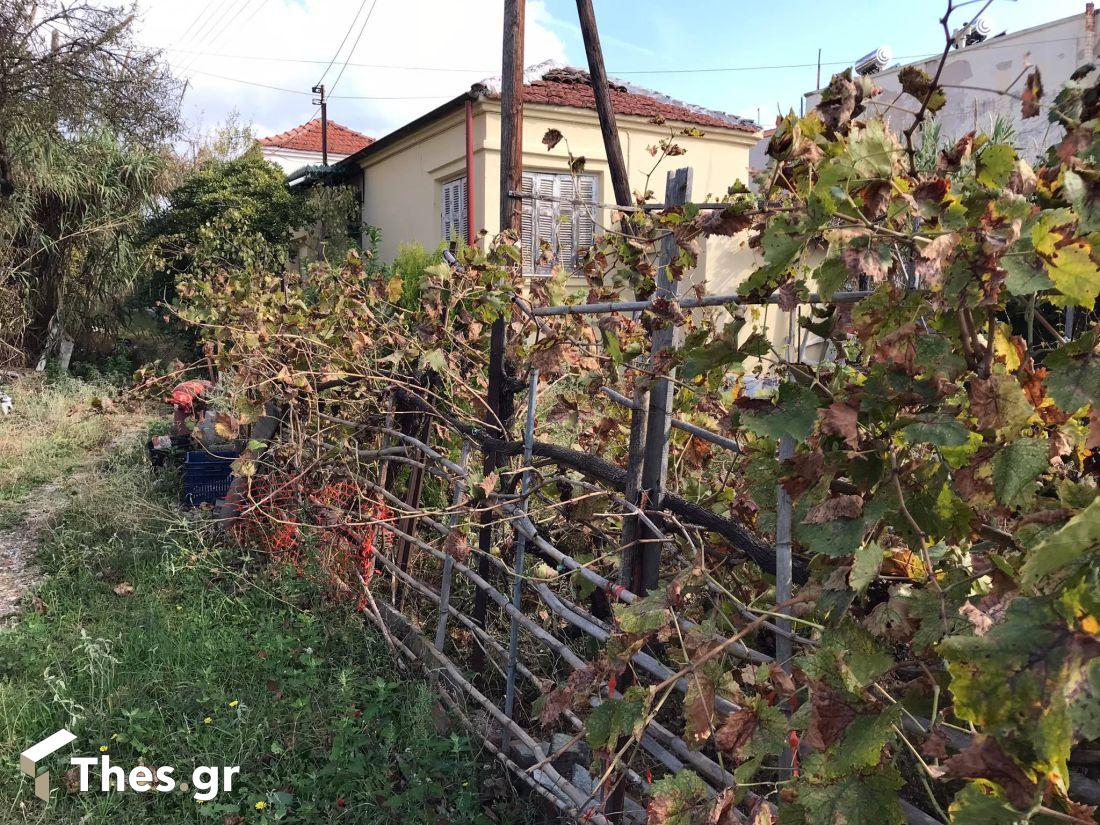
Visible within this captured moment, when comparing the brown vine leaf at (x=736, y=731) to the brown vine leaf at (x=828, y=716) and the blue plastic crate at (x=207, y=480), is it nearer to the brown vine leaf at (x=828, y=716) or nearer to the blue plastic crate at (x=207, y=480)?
the brown vine leaf at (x=828, y=716)

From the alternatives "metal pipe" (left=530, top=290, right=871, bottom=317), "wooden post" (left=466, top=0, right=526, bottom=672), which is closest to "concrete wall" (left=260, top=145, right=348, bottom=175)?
"wooden post" (left=466, top=0, right=526, bottom=672)

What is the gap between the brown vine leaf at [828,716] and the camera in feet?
3.69

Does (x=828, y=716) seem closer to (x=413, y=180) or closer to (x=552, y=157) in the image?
(x=552, y=157)

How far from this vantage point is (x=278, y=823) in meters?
2.65

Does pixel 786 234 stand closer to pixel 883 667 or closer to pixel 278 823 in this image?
pixel 883 667

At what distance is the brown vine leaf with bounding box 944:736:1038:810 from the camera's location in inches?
34.6

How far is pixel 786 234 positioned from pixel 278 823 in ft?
8.07

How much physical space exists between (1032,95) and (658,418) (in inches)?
44.9

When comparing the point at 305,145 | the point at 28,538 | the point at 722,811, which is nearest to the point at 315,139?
the point at 305,145

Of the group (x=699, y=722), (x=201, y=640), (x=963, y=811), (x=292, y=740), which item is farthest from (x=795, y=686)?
(x=201, y=640)

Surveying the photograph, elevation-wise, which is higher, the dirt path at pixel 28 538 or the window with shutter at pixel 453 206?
the window with shutter at pixel 453 206

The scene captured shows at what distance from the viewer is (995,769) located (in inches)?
35.1

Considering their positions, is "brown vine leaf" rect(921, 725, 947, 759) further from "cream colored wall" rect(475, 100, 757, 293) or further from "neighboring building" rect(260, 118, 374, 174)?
"neighboring building" rect(260, 118, 374, 174)

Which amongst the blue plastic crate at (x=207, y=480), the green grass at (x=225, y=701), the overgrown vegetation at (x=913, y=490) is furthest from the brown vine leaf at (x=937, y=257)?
the blue plastic crate at (x=207, y=480)
